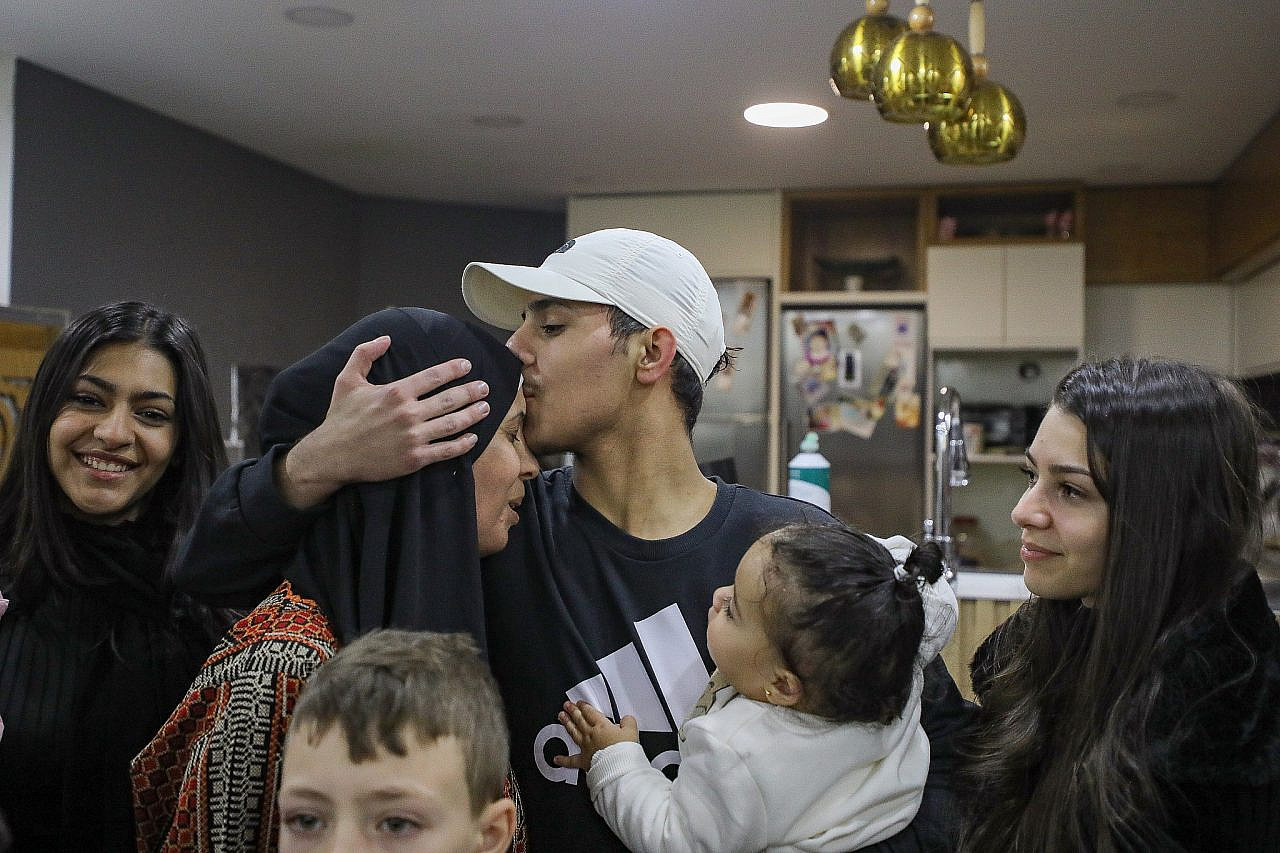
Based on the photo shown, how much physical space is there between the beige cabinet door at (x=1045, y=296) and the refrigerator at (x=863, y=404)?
0.49 meters

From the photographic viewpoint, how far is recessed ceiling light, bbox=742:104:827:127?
4.77 m

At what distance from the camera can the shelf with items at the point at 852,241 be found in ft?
22.2

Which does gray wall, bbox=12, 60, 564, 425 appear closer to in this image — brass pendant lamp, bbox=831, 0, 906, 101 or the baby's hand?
brass pendant lamp, bbox=831, 0, 906, 101

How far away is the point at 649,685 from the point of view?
5.01 ft

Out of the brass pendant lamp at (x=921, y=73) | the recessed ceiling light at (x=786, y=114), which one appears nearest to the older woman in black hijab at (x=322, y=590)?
the brass pendant lamp at (x=921, y=73)

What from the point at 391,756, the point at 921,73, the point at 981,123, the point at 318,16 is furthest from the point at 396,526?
the point at 318,16

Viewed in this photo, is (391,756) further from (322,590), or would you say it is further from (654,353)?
(654,353)

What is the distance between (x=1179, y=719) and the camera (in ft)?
4.17

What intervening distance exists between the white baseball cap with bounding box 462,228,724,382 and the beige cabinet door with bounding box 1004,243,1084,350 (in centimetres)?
513

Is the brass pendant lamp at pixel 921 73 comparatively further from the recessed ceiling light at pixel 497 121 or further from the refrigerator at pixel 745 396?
the refrigerator at pixel 745 396

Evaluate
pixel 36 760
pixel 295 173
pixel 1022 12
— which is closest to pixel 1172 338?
pixel 1022 12

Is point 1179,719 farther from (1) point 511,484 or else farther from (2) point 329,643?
(2) point 329,643

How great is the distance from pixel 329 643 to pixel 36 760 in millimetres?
812

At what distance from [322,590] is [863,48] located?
1.90 m
